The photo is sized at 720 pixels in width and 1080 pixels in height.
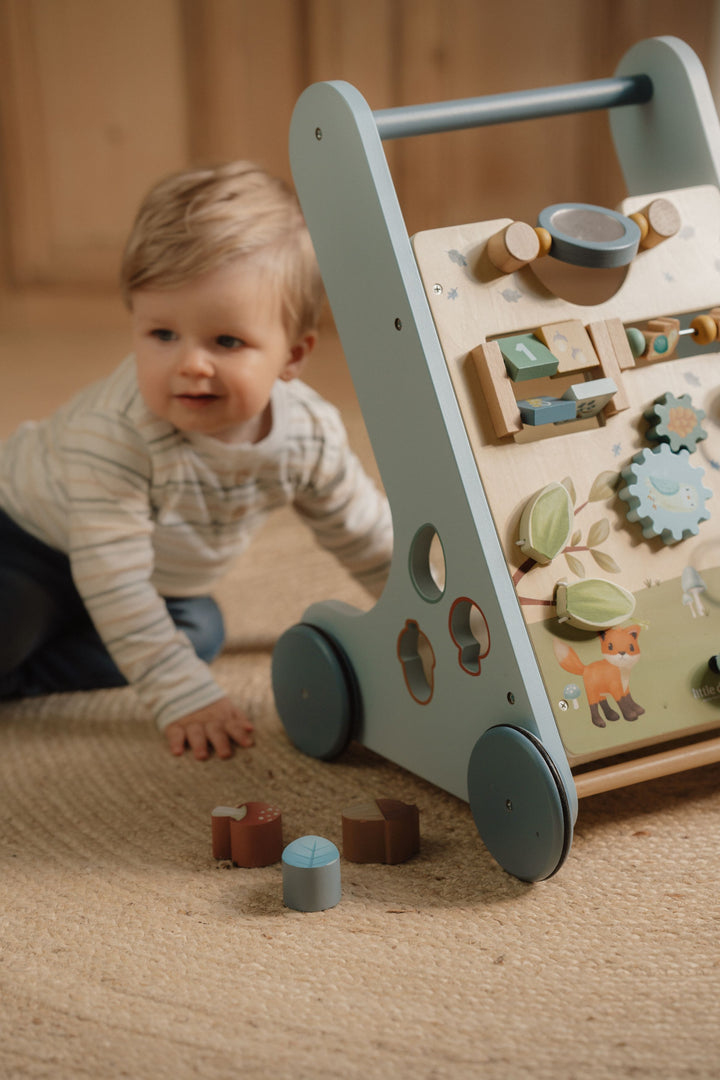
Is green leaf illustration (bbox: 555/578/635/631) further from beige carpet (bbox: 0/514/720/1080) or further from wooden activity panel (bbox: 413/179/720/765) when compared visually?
beige carpet (bbox: 0/514/720/1080)

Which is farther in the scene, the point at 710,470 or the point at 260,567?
the point at 260,567

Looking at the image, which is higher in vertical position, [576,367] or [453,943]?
[576,367]

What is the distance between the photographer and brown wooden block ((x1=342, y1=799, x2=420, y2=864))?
750 mm

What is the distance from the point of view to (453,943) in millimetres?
655

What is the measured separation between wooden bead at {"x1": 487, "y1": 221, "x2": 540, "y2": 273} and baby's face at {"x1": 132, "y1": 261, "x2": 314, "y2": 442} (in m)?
0.24

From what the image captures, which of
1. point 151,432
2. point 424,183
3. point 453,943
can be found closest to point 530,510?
point 453,943

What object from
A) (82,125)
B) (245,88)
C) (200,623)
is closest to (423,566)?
(200,623)

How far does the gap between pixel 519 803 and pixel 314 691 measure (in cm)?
26

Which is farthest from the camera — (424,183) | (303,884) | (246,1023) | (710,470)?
(424,183)

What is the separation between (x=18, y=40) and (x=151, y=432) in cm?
171

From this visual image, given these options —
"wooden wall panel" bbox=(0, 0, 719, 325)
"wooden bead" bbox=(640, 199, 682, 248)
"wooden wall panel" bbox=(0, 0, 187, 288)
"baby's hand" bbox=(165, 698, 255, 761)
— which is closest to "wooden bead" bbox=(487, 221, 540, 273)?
"wooden bead" bbox=(640, 199, 682, 248)

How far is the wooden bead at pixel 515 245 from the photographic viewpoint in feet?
2.49

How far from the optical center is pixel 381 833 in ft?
2.46

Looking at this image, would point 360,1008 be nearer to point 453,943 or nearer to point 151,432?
point 453,943
